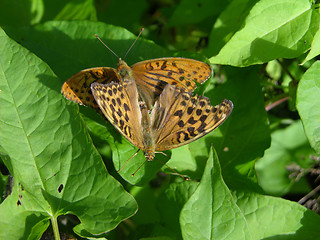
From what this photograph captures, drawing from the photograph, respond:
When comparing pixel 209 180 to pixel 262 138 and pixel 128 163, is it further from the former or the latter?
pixel 262 138

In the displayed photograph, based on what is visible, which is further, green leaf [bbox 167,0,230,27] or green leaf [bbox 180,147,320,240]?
green leaf [bbox 167,0,230,27]

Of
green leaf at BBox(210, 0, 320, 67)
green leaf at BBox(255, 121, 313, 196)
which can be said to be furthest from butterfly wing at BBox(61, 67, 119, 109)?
green leaf at BBox(255, 121, 313, 196)

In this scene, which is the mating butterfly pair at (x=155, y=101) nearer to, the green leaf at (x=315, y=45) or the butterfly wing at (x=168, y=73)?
the butterfly wing at (x=168, y=73)

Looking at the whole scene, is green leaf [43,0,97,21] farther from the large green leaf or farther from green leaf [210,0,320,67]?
green leaf [210,0,320,67]

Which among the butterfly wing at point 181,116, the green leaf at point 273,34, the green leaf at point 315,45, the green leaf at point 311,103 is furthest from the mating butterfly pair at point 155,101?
the green leaf at point 315,45

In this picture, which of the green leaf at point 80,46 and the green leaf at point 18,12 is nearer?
the green leaf at point 80,46

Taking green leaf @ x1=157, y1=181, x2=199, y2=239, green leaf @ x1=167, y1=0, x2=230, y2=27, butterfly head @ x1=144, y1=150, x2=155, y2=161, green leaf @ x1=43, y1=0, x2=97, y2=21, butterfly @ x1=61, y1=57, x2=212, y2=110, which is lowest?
green leaf @ x1=157, y1=181, x2=199, y2=239

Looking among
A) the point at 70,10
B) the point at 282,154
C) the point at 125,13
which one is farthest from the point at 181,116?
the point at 125,13
